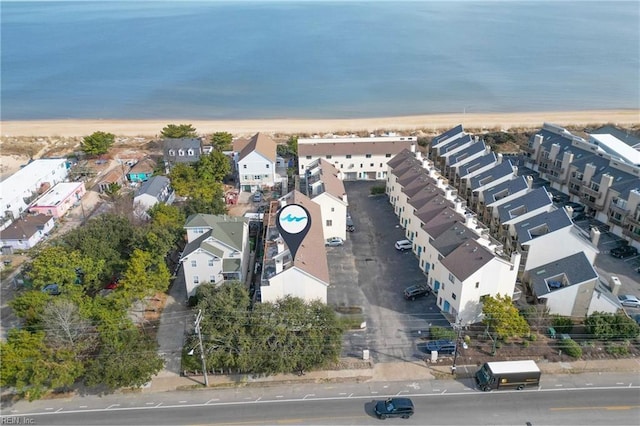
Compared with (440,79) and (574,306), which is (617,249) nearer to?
(574,306)

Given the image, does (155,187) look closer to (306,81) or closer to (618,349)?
(618,349)

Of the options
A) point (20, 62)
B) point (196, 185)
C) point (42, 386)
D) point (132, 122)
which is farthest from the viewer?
point (20, 62)

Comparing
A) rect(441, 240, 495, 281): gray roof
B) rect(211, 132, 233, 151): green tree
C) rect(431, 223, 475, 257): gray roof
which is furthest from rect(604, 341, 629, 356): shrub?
rect(211, 132, 233, 151): green tree

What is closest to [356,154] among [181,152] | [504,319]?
[181,152]

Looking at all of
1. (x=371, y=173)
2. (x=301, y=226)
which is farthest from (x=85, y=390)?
(x=371, y=173)

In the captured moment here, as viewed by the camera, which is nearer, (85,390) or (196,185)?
(85,390)
